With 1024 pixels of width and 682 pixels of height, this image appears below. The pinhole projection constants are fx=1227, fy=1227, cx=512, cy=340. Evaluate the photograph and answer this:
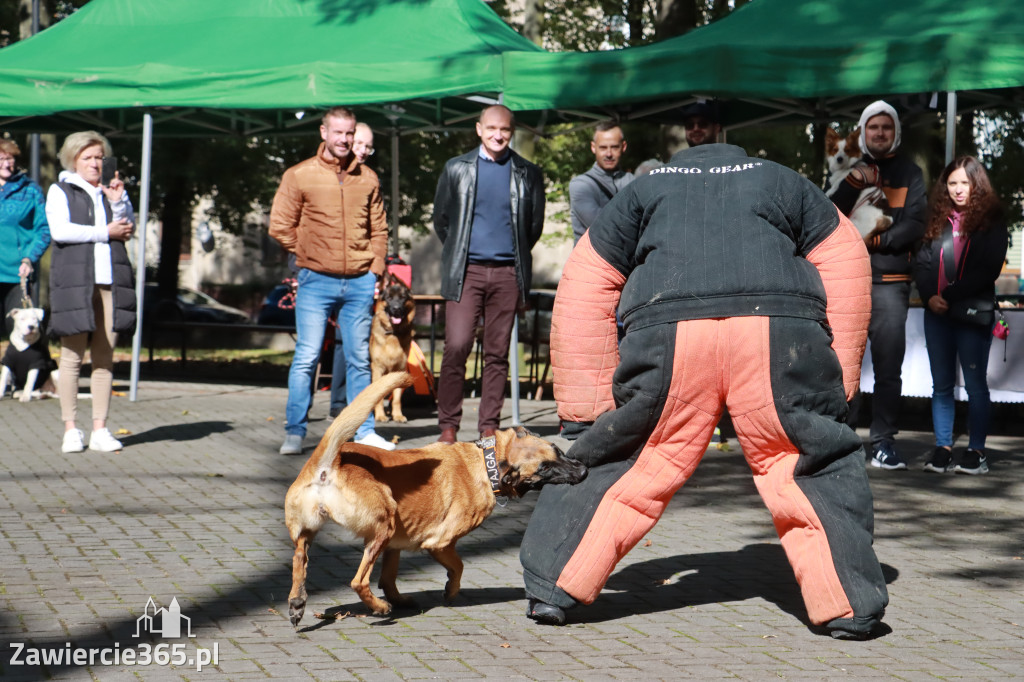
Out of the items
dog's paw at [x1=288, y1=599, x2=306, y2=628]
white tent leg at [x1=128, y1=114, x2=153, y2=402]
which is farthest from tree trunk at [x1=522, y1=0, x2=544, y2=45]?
dog's paw at [x1=288, y1=599, x2=306, y2=628]

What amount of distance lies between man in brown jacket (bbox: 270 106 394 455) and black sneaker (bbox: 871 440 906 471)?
335 cm

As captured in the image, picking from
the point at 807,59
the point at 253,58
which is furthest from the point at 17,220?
the point at 807,59

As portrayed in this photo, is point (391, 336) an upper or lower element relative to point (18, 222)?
lower

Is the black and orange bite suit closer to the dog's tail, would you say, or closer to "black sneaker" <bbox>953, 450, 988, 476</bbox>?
the dog's tail

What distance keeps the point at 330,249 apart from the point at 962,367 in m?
4.29

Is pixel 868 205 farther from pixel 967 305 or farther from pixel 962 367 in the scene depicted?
pixel 962 367

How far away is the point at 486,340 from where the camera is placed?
8484 millimetres

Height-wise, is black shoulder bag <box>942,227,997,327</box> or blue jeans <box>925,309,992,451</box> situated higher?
black shoulder bag <box>942,227,997,327</box>

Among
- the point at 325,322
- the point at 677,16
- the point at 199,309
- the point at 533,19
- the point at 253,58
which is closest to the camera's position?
the point at 325,322

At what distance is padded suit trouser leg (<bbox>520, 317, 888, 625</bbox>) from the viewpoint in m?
4.31

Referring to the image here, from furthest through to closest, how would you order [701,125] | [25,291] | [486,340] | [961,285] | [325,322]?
[25,291], [486,340], [701,125], [325,322], [961,285]

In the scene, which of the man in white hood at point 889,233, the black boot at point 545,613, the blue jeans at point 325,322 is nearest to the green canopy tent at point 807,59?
the man in white hood at point 889,233

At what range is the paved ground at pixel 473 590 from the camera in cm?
407

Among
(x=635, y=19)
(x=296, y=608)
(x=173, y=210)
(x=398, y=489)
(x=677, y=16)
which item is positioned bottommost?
(x=296, y=608)
